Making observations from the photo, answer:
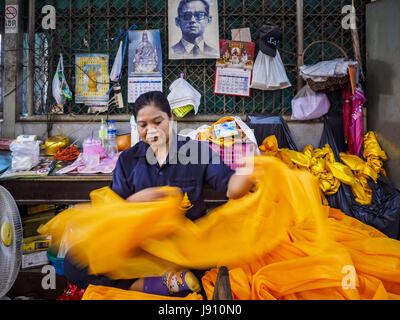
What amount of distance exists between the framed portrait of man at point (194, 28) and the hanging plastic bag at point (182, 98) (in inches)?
16.4

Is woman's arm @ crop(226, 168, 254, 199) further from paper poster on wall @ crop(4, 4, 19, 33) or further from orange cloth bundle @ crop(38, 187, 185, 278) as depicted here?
paper poster on wall @ crop(4, 4, 19, 33)

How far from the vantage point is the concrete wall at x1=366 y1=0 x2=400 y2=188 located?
9.61 feet

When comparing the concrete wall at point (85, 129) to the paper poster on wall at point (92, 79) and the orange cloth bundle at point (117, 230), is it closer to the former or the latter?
the paper poster on wall at point (92, 79)

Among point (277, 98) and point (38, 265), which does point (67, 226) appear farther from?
point (277, 98)

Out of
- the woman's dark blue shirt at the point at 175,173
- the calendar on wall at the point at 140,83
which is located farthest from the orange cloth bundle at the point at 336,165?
the calendar on wall at the point at 140,83

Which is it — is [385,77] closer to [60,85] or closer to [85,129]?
[85,129]

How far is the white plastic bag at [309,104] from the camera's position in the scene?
3.11 m

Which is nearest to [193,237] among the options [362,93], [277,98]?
[277,98]

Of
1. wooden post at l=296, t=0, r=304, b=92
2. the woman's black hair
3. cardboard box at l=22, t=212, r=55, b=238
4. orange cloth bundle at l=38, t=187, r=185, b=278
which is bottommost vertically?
cardboard box at l=22, t=212, r=55, b=238

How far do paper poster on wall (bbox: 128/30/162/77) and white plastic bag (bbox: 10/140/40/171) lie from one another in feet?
4.93

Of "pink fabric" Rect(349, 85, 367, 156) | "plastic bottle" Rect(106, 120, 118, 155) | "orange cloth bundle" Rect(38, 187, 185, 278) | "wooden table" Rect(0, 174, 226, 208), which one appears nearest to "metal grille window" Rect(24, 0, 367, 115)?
"pink fabric" Rect(349, 85, 367, 156)

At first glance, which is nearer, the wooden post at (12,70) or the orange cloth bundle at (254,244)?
the orange cloth bundle at (254,244)

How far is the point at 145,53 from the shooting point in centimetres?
333
